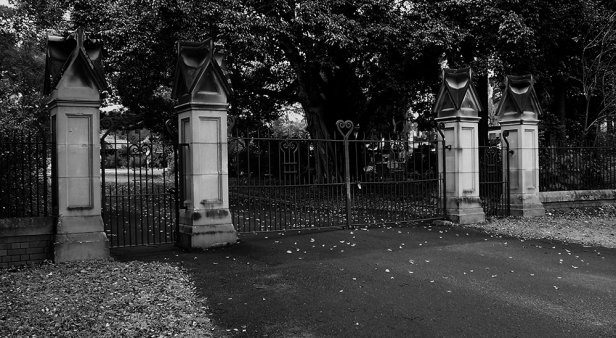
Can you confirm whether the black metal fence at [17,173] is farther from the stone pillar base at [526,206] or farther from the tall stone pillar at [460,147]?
the stone pillar base at [526,206]

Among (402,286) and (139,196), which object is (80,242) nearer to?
(139,196)

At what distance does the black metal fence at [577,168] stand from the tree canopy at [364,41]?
3128 mm

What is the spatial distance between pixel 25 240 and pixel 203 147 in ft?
9.79

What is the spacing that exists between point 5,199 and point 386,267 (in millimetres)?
5579

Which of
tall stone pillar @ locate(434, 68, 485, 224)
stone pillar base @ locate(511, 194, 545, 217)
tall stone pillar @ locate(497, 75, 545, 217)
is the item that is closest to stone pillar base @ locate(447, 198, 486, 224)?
tall stone pillar @ locate(434, 68, 485, 224)

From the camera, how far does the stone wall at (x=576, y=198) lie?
550 inches

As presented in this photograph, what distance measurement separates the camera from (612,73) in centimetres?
1727

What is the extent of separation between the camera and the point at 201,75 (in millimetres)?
9000

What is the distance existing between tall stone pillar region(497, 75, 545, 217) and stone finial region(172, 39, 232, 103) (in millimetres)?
7540

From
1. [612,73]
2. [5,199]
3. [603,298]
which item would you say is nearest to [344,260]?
[603,298]

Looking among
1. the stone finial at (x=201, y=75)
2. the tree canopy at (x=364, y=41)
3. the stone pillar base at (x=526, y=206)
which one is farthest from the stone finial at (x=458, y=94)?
the stone finial at (x=201, y=75)

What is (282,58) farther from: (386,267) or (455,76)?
(386,267)

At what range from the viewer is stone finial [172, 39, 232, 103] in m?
9.04

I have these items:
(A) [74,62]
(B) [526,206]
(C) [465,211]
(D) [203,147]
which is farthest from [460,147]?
(A) [74,62]
